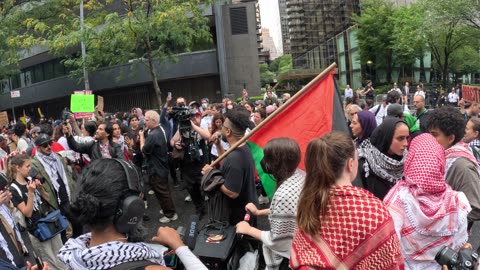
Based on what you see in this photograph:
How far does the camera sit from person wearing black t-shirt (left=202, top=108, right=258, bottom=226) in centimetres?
367

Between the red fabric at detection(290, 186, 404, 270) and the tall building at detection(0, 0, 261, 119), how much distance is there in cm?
2345

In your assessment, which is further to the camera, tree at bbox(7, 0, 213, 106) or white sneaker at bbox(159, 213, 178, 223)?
tree at bbox(7, 0, 213, 106)

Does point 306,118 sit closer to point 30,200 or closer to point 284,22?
point 30,200

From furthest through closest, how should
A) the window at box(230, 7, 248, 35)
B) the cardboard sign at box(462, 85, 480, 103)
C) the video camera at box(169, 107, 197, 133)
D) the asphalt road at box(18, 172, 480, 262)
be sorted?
the window at box(230, 7, 248, 35) → the cardboard sign at box(462, 85, 480, 103) → the video camera at box(169, 107, 197, 133) → the asphalt road at box(18, 172, 480, 262)

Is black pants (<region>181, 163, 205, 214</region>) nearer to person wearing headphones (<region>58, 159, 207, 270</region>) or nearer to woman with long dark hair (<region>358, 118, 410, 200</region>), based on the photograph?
woman with long dark hair (<region>358, 118, 410, 200</region>)

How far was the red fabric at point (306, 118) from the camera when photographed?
11.9 ft

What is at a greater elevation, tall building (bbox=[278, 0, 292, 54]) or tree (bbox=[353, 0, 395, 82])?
tall building (bbox=[278, 0, 292, 54])

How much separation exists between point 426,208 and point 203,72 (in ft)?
82.3

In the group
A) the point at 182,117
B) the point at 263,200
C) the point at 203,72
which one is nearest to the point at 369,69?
the point at 203,72

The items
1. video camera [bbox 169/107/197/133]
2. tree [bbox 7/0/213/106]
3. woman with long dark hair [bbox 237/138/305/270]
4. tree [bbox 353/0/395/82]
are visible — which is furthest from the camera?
tree [bbox 353/0/395/82]

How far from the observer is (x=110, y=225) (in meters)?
1.80

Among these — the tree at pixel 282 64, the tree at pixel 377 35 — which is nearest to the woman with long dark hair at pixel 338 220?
the tree at pixel 377 35

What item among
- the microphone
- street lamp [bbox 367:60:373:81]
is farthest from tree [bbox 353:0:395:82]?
the microphone

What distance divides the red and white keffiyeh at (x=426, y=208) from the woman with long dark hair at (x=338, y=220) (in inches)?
29.3
